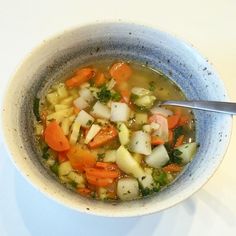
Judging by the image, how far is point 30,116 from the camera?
1118 mm

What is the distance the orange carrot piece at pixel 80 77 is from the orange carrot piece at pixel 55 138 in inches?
6.4

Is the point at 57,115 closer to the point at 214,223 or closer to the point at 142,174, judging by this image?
the point at 142,174

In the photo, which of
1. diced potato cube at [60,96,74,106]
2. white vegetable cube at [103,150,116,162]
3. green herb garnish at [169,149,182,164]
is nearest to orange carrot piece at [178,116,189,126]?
green herb garnish at [169,149,182,164]

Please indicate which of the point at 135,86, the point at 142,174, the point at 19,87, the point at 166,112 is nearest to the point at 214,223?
the point at 142,174

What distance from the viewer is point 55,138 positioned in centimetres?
111

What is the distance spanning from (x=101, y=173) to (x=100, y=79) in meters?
0.32

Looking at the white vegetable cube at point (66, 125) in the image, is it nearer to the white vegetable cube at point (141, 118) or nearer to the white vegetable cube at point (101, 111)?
the white vegetable cube at point (101, 111)

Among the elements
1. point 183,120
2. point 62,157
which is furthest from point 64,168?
point 183,120

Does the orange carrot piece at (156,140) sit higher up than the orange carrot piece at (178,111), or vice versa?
the orange carrot piece at (178,111)

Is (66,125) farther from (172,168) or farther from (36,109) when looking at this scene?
(172,168)

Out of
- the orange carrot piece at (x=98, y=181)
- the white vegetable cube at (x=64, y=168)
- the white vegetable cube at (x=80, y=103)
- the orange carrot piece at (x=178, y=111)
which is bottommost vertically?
the orange carrot piece at (x=98, y=181)

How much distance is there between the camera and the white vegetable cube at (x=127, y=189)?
103cm

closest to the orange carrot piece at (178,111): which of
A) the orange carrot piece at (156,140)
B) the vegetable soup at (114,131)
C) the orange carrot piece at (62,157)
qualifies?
the vegetable soup at (114,131)

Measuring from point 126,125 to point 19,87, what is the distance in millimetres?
305
